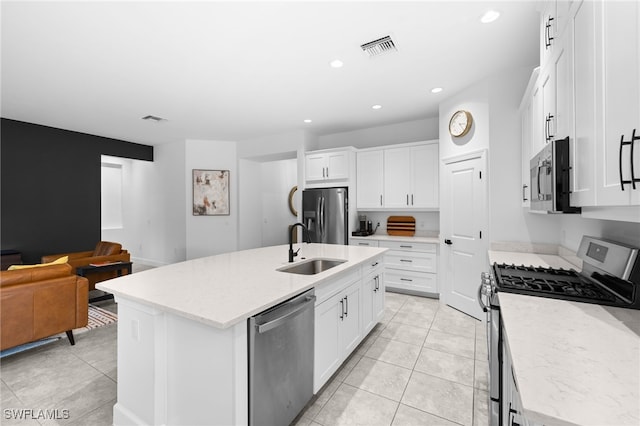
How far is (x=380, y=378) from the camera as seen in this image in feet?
7.22

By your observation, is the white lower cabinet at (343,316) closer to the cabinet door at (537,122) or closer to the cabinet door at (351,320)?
the cabinet door at (351,320)

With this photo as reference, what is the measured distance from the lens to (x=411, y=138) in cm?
487

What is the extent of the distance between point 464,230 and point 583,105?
2.53 m

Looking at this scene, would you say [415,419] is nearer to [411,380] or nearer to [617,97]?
[411,380]

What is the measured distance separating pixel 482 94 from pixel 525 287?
2.61 m

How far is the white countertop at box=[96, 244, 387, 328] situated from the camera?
51.8 inches

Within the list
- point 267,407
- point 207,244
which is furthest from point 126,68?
point 207,244

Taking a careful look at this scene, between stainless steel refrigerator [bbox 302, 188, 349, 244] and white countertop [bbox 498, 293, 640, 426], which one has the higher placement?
stainless steel refrigerator [bbox 302, 188, 349, 244]

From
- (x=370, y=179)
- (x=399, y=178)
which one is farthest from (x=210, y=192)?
(x=399, y=178)

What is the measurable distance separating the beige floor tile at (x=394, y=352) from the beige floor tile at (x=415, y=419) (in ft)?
1.77

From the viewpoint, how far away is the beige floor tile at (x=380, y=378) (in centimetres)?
205

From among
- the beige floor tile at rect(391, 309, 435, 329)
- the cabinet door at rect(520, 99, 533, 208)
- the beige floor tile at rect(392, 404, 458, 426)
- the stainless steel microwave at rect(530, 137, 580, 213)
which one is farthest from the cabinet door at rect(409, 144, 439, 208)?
the beige floor tile at rect(392, 404, 458, 426)

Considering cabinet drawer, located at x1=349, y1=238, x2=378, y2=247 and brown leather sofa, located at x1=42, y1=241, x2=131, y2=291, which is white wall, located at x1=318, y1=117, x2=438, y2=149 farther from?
brown leather sofa, located at x1=42, y1=241, x2=131, y2=291

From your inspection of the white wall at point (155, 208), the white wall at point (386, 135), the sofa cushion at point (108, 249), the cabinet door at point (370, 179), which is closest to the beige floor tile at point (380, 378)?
the cabinet door at point (370, 179)
